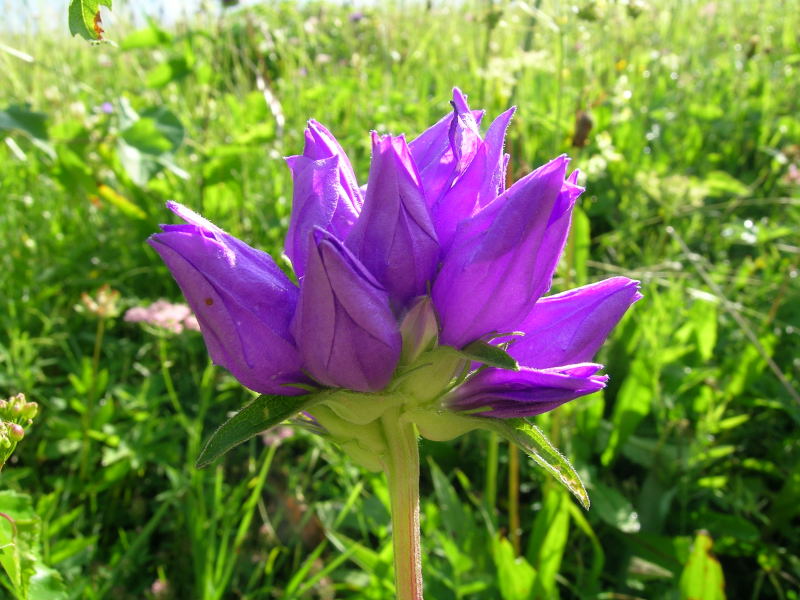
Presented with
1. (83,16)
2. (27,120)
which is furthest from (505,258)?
(27,120)

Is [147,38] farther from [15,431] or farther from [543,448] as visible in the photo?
[543,448]

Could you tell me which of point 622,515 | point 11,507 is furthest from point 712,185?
point 11,507

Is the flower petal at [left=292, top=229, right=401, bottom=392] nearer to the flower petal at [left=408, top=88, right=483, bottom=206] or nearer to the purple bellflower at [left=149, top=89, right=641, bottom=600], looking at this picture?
the purple bellflower at [left=149, top=89, right=641, bottom=600]

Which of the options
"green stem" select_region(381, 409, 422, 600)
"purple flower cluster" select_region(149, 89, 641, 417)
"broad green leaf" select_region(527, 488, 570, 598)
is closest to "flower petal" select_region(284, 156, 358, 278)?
"purple flower cluster" select_region(149, 89, 641, 417)

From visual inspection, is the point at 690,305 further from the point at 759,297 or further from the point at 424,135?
the point at 424,135

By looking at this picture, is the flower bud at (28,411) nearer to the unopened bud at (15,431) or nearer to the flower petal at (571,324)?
the unopened bud at (15,431)

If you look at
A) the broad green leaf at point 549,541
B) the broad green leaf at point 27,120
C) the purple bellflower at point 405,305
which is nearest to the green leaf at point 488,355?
the purple bellflower at point 405,305
